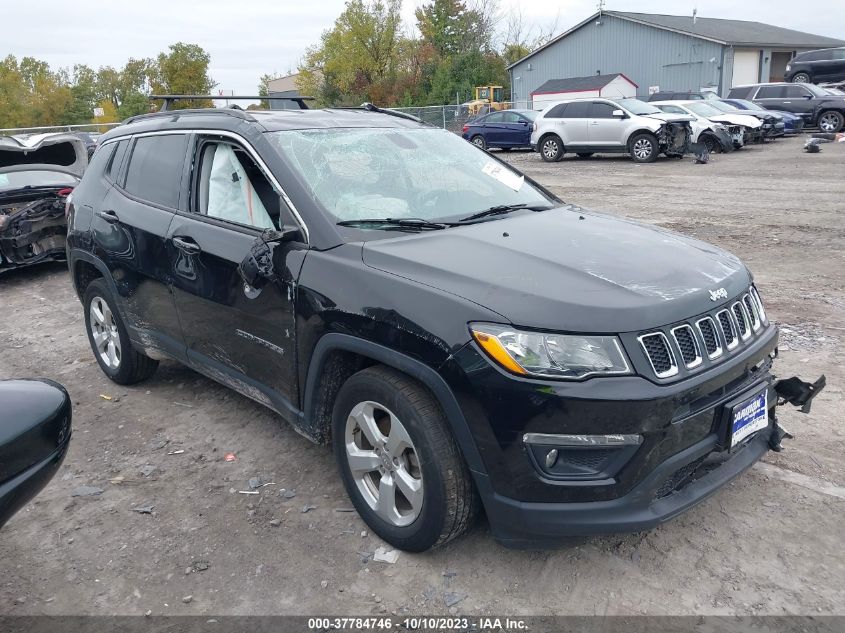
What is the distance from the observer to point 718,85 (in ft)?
123

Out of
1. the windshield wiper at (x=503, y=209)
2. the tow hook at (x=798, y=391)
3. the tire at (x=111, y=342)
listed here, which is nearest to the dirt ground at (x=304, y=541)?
the tire at (x=111, y=342)

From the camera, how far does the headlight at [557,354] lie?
2566mm

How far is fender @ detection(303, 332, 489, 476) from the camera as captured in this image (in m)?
2.69

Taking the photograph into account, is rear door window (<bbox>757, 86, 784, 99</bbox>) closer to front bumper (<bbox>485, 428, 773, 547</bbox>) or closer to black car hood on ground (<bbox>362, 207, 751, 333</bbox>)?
black car hood on ground (<bbox>362, 207, 751, 333</bbox>)

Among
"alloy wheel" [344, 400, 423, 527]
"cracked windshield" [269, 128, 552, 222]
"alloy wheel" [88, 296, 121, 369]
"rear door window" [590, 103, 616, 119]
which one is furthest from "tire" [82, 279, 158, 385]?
"rear door window" [590, 103, 616, 119]

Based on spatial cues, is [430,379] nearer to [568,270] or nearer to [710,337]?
[568,270]

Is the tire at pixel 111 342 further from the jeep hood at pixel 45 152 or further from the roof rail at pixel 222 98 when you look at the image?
the jeep hood at pixel 45 152

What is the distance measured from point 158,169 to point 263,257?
1.53 meters

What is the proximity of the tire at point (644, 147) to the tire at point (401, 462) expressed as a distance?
17398 mm

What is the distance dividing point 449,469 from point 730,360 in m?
1.19

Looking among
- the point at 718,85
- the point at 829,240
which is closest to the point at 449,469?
the point at 829,240

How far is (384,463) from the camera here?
10.1 feet

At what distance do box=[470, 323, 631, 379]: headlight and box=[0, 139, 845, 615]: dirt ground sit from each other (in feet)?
2.32

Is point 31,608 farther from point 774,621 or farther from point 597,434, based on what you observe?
point 774,621
